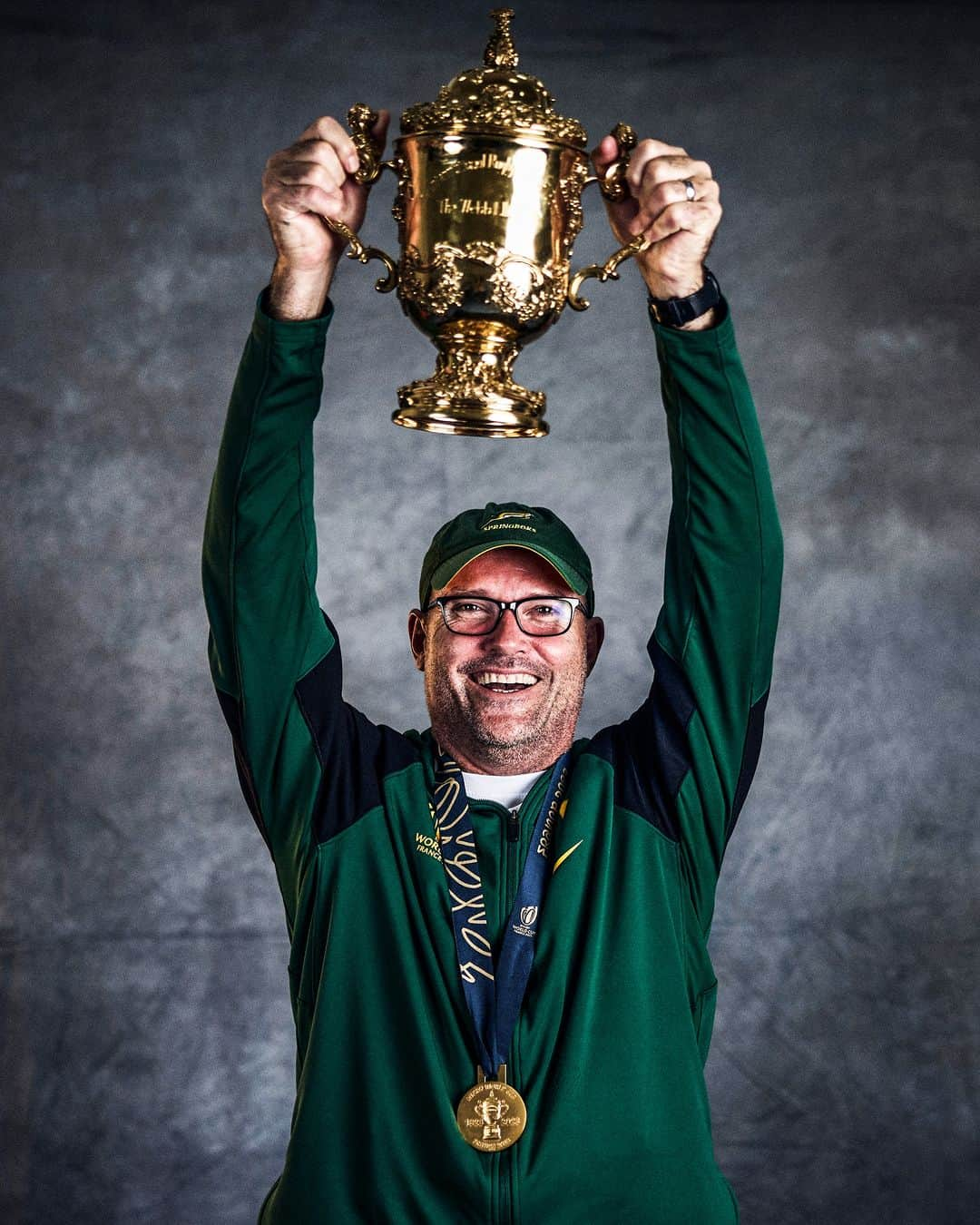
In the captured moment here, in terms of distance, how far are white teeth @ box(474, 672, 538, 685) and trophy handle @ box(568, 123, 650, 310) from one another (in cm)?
59

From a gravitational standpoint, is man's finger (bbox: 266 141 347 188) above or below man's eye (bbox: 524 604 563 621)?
above

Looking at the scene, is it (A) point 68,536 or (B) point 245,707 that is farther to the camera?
(A) point 68,536

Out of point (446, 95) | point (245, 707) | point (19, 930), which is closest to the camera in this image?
point (446, 95)

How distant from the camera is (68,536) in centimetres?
444

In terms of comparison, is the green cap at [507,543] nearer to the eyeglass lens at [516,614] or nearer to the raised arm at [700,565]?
the eyeglass lens at [516,614]

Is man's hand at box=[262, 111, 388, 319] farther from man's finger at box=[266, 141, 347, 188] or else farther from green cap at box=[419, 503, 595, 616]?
green cap at box=[419, 503, 595, 616]

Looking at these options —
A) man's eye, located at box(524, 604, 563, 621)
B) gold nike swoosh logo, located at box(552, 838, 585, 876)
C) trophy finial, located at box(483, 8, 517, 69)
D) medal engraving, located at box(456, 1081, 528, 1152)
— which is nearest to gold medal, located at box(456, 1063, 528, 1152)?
medal engraving, located at box(456, 1081, 528, 1152)

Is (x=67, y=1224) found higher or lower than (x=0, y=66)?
lower

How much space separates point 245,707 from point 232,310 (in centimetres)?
223

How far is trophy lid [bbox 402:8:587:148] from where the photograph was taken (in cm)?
223

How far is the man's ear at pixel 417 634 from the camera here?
2814 millimetres

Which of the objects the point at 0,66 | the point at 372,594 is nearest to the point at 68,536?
the point at 372,594

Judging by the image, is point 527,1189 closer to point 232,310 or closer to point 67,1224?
point 67,1224

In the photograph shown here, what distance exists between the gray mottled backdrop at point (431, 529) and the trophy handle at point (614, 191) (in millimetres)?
2164
